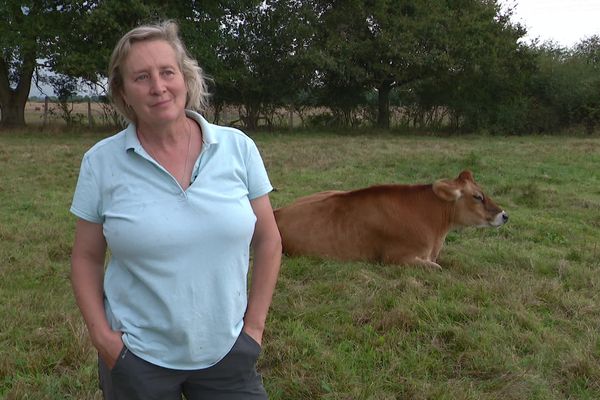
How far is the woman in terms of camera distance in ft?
5.49

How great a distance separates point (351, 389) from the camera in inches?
122

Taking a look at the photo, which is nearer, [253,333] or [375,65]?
[253,333]

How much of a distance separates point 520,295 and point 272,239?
2993 mm

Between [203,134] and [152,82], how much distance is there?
0.21m

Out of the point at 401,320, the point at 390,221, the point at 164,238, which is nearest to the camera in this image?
the point at 164,238

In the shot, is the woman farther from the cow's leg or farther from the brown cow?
the brown cow

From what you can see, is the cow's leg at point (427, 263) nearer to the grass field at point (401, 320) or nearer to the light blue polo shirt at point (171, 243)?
the grass field at point (401, 320)

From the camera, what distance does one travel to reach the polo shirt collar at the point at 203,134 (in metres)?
1.72

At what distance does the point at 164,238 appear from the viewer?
1.64m

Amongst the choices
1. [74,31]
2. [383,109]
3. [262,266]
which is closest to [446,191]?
[262,266]

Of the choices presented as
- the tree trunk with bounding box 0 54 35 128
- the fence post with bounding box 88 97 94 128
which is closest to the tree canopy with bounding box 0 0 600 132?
the tree trunk with bounding box 0 54 35 128

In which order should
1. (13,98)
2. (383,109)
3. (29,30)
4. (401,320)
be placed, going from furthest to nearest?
1. (383,109)
2. (13,98)
3. (29,30)
4. (401,320)

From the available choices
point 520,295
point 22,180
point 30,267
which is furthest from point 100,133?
point 520,295

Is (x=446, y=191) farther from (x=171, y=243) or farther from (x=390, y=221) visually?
(x=171, y=243)
